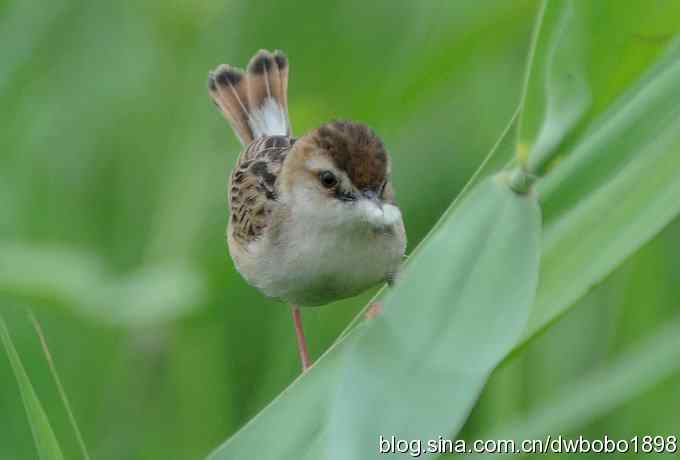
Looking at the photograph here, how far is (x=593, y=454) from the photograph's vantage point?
247 cm

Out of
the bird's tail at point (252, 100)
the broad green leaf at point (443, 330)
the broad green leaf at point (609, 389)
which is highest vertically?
the bird's tail at point (252, 100)

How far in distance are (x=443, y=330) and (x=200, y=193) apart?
1603 millimetres

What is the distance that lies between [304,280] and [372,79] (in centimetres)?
59

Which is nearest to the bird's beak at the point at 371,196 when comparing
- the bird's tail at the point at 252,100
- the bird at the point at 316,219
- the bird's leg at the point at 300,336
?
the bird at the point at 316,219

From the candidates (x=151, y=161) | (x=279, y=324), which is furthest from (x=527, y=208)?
(x=151, y=161)

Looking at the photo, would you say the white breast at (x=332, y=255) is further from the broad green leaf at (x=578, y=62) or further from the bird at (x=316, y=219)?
the broad green leaf at (x=578, y=62)

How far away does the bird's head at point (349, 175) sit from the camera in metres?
2.39

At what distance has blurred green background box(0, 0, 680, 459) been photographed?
8.35 feet

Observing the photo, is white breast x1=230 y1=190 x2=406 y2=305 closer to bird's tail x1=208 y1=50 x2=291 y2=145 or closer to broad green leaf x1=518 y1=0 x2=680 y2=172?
bird's tail x1=208 y1=50 x2=291 y2=145

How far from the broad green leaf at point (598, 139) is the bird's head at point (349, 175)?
0.82 m

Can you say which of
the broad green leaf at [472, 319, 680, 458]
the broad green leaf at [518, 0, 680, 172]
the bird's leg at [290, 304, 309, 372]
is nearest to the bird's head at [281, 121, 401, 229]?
the bird's leg at [290, 304, 309, 372]

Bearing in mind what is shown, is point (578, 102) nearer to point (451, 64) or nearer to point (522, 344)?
point (522, 344)

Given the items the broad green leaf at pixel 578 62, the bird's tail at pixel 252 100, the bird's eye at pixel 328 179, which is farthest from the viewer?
the bird's tail at pixel 252 100

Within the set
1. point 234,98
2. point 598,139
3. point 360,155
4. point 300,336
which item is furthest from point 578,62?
point 234,98
